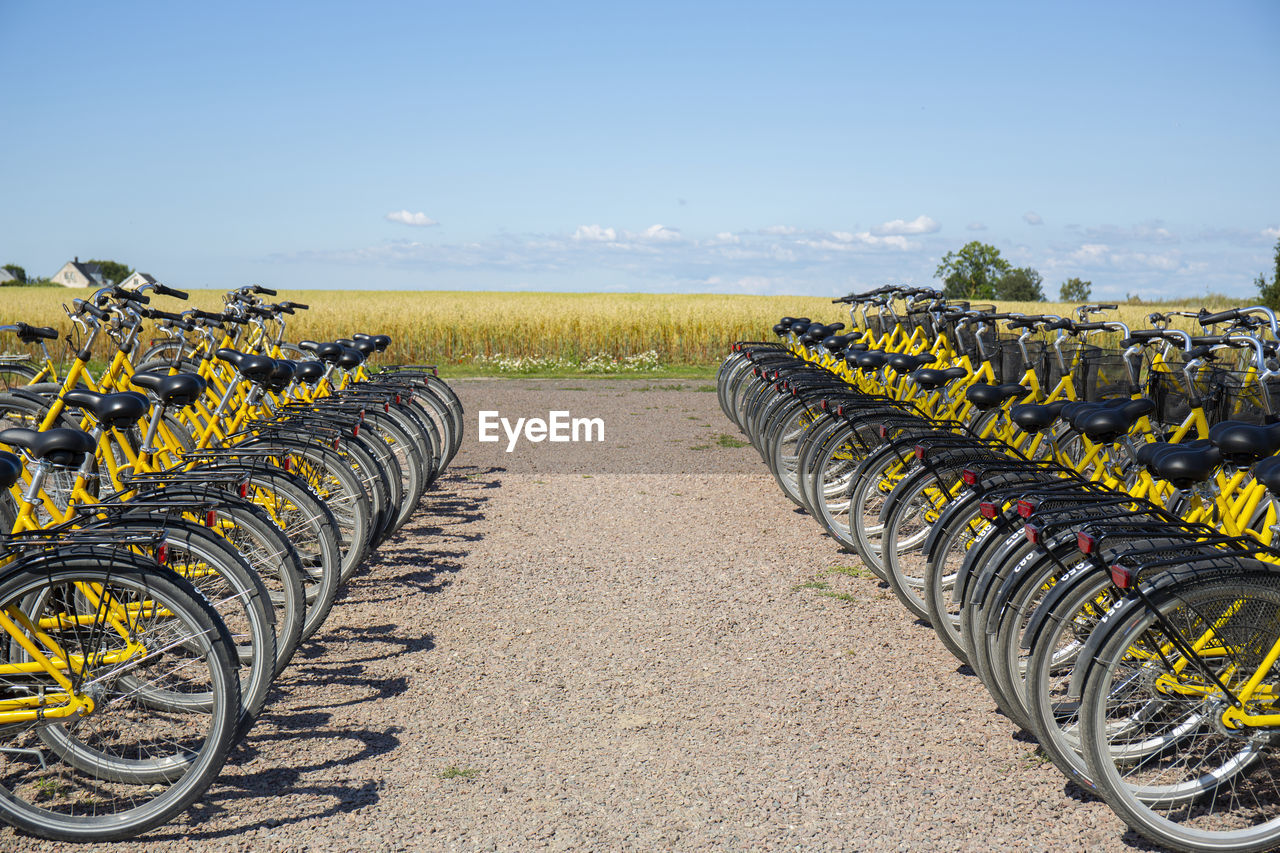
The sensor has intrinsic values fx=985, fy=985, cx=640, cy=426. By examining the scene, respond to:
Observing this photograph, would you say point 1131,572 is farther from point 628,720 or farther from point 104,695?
point 104,695

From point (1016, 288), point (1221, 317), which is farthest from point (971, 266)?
point (1221, 317)

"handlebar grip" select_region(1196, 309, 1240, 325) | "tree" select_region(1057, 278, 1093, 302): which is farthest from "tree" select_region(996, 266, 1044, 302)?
"handlebar grip" select_region(1196, 309, 1240, 325)

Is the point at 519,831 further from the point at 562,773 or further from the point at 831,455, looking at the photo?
the point at 831,455

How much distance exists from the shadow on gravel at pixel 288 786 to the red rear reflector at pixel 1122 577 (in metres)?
2.29

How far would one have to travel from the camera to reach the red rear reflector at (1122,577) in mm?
2678

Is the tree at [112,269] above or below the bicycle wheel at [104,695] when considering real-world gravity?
above

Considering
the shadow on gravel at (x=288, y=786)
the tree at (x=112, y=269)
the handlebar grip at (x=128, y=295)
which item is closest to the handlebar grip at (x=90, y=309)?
the handlebar grip at (x=128, y=295)

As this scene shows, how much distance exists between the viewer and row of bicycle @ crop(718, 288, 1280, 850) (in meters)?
2.74

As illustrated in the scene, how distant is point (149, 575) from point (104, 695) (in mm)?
429

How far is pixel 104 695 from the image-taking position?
2.91 meters

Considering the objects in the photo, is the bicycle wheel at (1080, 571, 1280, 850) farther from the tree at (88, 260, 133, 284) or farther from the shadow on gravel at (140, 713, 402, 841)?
the tree at (88, 260, 133, 284)

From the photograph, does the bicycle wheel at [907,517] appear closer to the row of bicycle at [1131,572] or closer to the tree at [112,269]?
the row of bicycle at [1131,572]

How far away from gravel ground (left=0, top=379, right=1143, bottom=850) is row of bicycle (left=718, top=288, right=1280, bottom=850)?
0.27 meters

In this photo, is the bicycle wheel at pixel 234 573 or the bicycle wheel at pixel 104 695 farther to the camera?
the bicycle wheel at pixel 234 573
